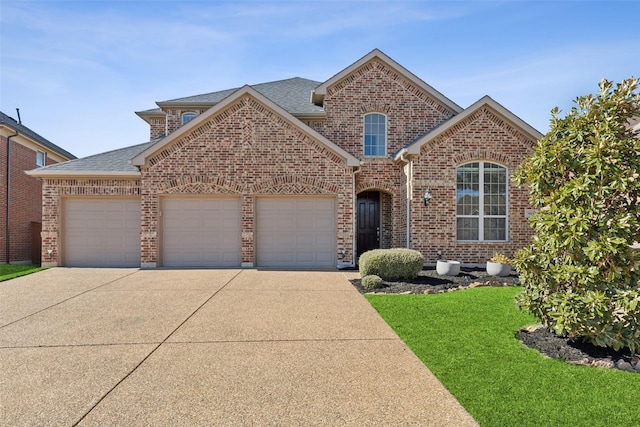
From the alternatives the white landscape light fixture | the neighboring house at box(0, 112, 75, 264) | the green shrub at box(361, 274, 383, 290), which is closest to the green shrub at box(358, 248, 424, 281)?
the green shrub at box(361, 274, 383, 290)

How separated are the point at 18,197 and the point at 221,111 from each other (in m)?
12.0

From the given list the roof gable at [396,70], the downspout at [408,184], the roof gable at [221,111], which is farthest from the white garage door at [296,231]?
the roof gable at [396,70]

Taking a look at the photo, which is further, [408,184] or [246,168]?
[408,184]

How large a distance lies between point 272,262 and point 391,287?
4.96 m

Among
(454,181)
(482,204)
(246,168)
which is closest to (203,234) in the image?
(246,168)

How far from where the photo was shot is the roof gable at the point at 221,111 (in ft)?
42.1

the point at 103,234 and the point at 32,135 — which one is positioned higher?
the point at 32,135

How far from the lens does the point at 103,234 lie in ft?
43.9

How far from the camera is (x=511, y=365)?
4.70 m

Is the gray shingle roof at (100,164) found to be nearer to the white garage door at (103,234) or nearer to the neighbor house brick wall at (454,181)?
the white garage door at (103,234)

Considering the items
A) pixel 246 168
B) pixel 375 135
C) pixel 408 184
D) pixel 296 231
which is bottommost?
pixel 296 231

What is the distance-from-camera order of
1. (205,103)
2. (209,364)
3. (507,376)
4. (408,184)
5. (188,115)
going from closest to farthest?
(507,376) < (209,364) < (408,184) < (205,103) < (188,115)

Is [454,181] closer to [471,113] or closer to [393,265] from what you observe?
[471,113]

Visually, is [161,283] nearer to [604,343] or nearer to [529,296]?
[529,296]
